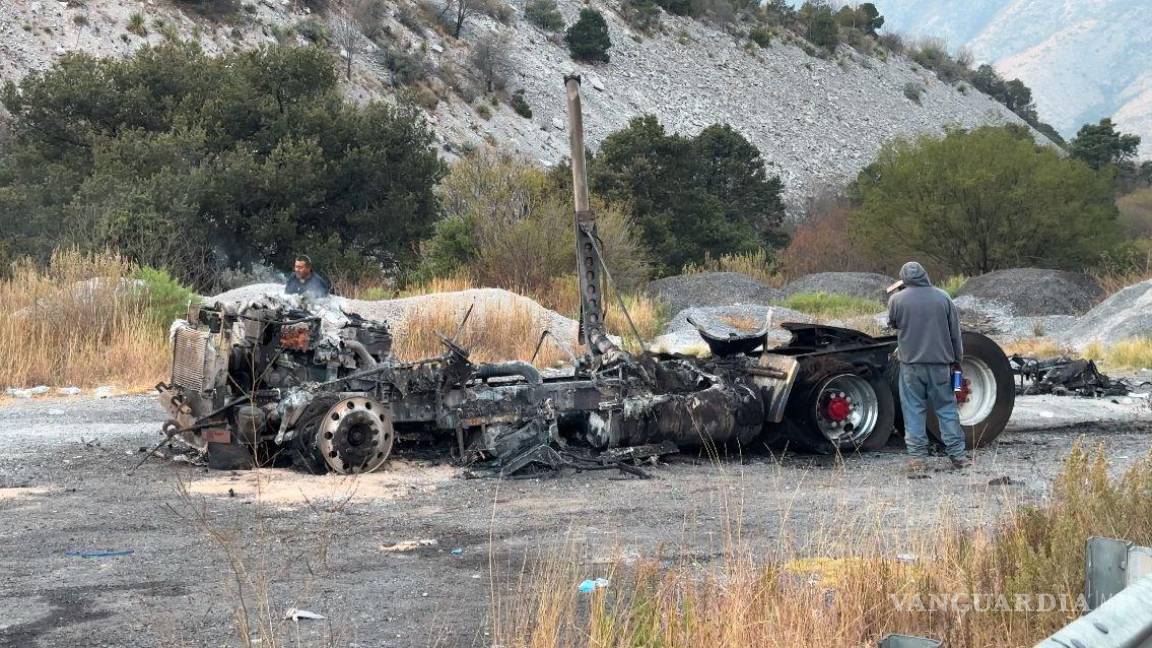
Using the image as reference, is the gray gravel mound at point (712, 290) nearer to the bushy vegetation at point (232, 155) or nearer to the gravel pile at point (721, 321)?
the gravel pile at point (721, 321)

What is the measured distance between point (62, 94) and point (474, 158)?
11018 mm

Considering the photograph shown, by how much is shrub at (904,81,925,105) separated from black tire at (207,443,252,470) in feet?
278

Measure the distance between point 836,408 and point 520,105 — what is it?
52266mm

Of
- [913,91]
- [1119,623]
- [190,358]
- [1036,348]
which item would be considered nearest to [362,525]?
[190,358]

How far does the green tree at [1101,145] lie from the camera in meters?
69.3

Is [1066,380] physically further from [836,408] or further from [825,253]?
[825,253]

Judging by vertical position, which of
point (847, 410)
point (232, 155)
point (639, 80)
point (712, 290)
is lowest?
point (847, 410)

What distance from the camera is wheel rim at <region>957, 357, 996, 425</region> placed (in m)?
11.5

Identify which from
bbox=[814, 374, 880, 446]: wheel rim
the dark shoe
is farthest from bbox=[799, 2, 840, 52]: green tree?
the dark shoe

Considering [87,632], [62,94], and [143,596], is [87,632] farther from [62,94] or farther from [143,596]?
[62,94]

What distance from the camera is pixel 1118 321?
25422mm

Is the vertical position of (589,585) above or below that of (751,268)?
below

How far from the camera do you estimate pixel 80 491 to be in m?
9.11

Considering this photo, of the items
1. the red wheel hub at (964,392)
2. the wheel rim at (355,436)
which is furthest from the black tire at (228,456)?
the red wheel hub at (964,392)
